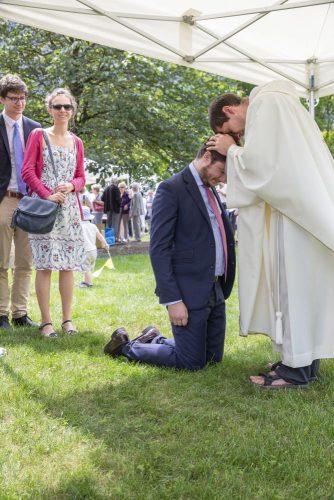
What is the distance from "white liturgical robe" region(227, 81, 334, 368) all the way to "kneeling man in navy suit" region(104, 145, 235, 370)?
36 centimetres

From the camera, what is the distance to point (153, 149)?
1648 cm

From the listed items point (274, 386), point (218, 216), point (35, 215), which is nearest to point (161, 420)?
point (274, 386)

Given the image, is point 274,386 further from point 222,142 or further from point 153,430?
point 222,142

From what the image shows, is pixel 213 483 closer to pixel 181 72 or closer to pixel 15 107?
pixel 15 107

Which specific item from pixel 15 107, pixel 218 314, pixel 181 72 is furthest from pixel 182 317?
pixel 181 72

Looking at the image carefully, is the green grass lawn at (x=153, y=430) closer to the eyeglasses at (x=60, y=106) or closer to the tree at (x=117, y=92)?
the eyeglasses at (x=60, y=106)

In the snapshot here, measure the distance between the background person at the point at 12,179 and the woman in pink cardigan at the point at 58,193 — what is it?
0.89 ft

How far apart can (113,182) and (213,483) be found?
1723 centimetres

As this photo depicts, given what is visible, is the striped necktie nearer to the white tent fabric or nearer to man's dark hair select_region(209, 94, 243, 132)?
the white tent fabric

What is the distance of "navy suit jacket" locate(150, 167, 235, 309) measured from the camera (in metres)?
4.23

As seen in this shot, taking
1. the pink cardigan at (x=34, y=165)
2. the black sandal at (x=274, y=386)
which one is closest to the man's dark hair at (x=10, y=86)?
the pink cardigan at (x=34, y=165)

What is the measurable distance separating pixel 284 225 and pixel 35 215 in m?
2.19

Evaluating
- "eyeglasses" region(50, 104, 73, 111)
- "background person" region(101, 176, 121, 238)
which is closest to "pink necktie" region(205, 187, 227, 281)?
"eyeglasses" region(50, 104, 73, 111)

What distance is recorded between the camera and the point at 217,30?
5.63m
